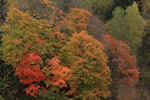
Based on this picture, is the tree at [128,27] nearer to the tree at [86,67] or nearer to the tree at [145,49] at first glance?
the tree at [145,49]

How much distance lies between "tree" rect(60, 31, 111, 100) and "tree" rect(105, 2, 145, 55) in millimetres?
16043

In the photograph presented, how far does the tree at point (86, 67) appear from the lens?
2198 cm

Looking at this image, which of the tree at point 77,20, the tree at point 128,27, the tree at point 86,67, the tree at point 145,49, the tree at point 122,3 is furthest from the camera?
the tree at point 122,3

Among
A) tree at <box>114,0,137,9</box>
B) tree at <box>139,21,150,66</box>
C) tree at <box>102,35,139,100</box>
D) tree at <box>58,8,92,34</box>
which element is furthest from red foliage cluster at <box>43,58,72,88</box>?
tree at <box>114,0,137,9</box>

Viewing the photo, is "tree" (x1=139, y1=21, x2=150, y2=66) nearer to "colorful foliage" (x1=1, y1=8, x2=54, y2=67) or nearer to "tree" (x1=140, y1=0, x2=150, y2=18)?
→ "tree" (x1=140, y1=0, x2=150, y2=18)

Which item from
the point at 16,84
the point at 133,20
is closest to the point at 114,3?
the point at 133,20

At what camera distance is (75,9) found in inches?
1176

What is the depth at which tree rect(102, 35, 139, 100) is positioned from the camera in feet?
88.9

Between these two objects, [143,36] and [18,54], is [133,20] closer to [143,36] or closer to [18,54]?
[143,36]

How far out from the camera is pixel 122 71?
29.0 metres

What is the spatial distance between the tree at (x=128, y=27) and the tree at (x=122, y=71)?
22.1 feet

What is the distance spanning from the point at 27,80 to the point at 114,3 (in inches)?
1376

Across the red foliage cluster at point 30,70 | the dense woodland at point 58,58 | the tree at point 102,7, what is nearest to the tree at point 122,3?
the tree at point 102,7

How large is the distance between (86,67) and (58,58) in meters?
3.51
